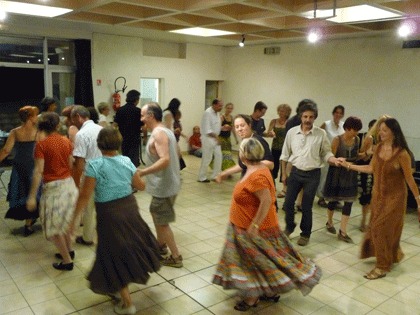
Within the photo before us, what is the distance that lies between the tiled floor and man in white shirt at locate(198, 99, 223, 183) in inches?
94.1

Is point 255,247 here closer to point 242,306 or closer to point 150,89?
point 242,306

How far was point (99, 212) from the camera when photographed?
8.49ft

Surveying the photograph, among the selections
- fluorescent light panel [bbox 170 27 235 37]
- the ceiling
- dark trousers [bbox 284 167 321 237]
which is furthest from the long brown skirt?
fluorescent light panel [bbox 170 27 235 37]

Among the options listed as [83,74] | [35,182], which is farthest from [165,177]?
[83,74]

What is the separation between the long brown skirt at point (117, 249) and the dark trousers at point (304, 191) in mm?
1875

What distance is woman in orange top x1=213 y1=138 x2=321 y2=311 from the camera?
2643 mm

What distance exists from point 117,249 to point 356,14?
4.93m

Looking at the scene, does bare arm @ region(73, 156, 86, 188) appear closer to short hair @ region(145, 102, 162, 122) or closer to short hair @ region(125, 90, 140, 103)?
short hair @ region(145, 102, 162, 122)

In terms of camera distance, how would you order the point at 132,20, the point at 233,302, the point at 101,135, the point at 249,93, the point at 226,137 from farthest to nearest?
the point at 249,93, the point at 226,137, the point at 132,20, the point at 233,302, the point at 101,135

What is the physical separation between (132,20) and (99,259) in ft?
15.1

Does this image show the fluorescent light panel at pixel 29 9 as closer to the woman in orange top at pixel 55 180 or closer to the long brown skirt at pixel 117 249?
the woman in orange top at pixel 55 180

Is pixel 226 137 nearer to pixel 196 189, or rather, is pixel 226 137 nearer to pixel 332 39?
pixel 196 189

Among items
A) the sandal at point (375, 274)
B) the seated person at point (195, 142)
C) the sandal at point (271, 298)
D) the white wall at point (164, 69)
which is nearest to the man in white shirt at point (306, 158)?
the sandal at point (375, 274)

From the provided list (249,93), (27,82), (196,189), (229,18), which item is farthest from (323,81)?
(27,82)
